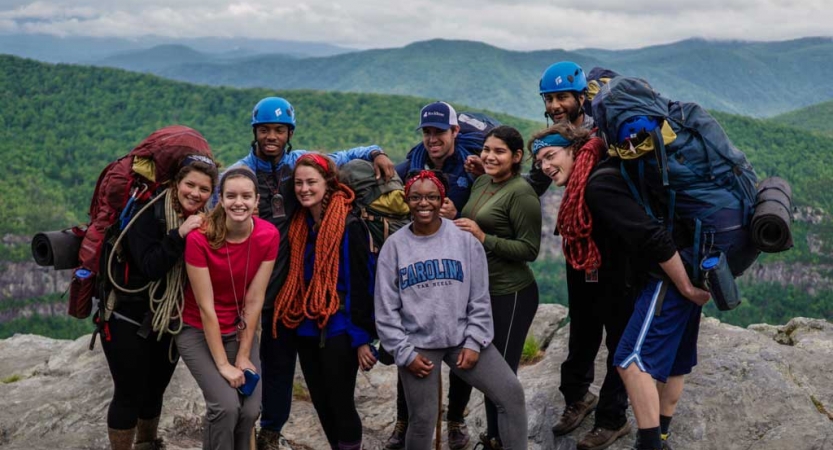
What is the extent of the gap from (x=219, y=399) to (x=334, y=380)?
2.61 feet

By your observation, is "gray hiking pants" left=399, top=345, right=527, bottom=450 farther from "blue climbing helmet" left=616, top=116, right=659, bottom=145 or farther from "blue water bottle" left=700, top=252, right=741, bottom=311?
"blue climbing helmet" left=616, top=116, right=659, bottom=145

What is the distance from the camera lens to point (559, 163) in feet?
15.8

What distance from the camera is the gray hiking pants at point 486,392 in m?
4.54

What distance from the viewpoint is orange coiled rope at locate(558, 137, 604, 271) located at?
15.1ft

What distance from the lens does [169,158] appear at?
15.2ft

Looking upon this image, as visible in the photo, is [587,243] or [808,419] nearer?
[587,243]

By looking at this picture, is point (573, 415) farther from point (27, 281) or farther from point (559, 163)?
point (27, 281)

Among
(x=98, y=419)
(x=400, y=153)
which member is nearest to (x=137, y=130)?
(x=400, y=153)

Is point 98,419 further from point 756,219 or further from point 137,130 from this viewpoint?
point 137,130

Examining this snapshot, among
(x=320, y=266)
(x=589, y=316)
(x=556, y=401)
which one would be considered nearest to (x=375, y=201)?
(x=320, y=266)

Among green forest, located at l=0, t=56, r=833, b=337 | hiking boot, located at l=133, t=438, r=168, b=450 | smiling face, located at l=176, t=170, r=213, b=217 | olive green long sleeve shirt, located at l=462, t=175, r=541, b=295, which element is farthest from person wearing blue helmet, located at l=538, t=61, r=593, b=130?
green forest, located at l=0, t=56, r=833, b=337

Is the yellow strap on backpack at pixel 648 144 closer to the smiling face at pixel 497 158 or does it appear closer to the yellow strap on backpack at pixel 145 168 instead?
the smiling face at pixel 497 158

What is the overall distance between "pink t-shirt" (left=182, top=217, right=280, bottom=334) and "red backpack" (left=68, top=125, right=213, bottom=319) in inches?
22.4

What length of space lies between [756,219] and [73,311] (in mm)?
4517
